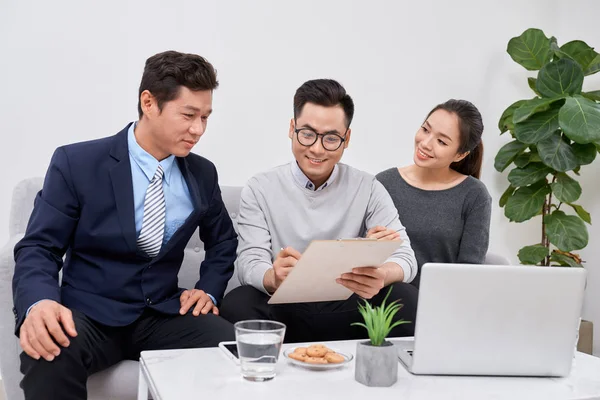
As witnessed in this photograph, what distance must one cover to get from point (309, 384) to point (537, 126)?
2.31m

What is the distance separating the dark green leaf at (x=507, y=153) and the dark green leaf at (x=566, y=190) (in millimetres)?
249

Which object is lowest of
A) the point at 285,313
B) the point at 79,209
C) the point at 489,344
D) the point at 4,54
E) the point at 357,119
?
the point at 285,313

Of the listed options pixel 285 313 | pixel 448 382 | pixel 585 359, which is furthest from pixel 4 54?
pixel 585 359

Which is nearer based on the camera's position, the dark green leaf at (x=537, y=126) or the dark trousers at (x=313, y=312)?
the dark trousers at (x=313, y=312)

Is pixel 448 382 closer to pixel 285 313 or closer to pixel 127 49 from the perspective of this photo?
pixel 285 313

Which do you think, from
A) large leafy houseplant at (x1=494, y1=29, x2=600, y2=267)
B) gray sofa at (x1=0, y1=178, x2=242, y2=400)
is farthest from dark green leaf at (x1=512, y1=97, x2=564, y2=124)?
gray sofa at (x1=0, y1=178, x2=242, y2=400)

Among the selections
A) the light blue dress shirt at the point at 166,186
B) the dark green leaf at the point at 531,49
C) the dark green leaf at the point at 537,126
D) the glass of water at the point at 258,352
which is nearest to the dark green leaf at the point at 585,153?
the dark green leaf at the point at 537,126

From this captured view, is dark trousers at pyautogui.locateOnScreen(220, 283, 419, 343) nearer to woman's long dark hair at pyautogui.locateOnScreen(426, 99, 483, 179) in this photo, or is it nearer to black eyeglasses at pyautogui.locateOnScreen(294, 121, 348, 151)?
black eyeglasses at pyautogui.locateOnScreen(294, 121, 348, 151)

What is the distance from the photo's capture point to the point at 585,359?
1.65 m

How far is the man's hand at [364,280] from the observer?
1.70 meters

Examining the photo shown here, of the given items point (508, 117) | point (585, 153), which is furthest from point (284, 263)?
point (508, 117)

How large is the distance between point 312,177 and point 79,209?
756mm

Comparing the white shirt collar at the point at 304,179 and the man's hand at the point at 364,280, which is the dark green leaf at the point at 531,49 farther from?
the man's hand at the point at 364,280

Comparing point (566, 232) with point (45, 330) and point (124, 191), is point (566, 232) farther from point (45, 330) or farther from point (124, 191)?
point (45, 330)
